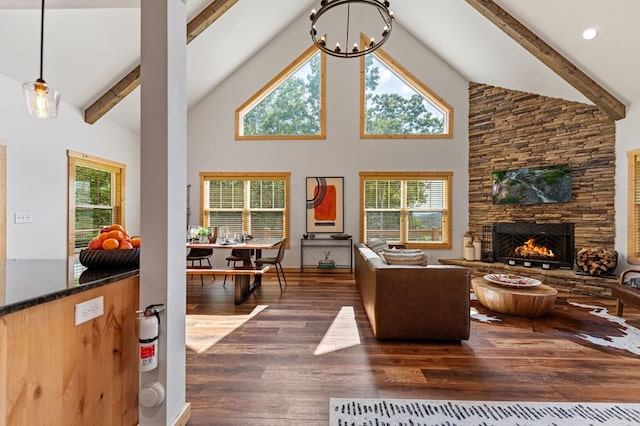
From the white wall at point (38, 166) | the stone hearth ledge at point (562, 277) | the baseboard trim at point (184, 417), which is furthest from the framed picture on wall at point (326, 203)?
the baseboard trim at point (184, 417)

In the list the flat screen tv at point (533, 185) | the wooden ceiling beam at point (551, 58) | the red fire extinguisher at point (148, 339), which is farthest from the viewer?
the flat screen tv at point (533, 185)

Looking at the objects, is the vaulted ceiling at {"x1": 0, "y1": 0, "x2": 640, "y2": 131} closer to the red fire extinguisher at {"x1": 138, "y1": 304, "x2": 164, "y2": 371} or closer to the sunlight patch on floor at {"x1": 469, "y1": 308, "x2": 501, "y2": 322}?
the red fire extinguisher at {"x1": 138, "y1": 304, "x2": 164, "y2": 371}

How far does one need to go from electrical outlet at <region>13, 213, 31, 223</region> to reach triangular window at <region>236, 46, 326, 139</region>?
12.3 ft

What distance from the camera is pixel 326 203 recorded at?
6.35 meters

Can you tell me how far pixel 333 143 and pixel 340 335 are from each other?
440 centimetres

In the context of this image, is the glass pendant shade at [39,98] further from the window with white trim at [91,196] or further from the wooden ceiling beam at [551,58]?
the wooden ceiling beam at [551,58]

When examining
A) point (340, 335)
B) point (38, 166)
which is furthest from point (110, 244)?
point (38, 166)

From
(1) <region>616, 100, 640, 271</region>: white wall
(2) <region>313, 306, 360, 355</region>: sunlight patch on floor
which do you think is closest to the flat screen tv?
(1) <region>616, 100, 640, 271</region>: white wall

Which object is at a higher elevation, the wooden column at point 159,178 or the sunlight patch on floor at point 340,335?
the wooden column at point 159,178

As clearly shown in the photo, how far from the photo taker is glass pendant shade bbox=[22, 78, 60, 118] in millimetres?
2068

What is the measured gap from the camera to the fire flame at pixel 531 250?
5.29 m

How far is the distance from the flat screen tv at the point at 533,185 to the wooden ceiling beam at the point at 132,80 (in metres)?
5.61

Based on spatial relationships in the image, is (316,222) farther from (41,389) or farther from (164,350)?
(41,389)

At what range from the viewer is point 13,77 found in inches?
135
